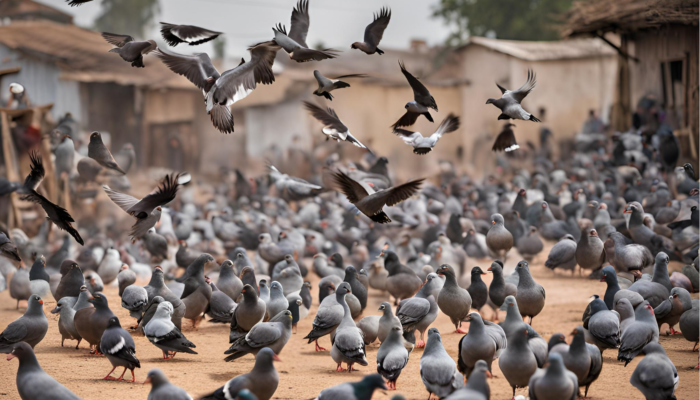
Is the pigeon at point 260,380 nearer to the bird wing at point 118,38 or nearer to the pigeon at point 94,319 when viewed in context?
the pigeon at point 94,319

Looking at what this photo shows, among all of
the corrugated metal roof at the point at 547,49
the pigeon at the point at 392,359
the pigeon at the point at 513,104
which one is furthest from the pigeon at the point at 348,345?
Answer: the corrugated metal roof at the point at 547,49

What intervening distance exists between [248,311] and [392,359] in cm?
206

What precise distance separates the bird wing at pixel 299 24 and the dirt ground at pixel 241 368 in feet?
11.1

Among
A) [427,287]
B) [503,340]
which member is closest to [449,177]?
[427,287]

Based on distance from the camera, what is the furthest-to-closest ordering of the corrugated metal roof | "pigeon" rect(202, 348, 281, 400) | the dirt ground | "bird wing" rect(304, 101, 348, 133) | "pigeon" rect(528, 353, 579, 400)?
1. the corrugated metal roof
2. "bird wing" rect(304, 101, 348, 133)
3. the dirt ground
4. "pigeon" rect(202, 348, 281, 400)
5. "pigeon" rect(528, 353, 579, 400)

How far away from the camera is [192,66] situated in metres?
7.68

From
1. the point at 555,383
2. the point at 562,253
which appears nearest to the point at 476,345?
the point at 555,383

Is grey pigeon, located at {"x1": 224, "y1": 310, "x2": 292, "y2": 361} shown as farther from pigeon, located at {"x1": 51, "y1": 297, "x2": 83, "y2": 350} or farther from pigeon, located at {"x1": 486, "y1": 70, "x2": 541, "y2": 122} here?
pigeon, located at {"x1": 486, "y1": 70, "x2": 541, "y2": 122}

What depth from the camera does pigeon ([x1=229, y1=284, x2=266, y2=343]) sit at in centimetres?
849

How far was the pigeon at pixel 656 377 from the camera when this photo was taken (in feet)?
20.9

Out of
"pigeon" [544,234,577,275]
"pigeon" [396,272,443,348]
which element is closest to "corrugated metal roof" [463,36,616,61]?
"pigeon" [544,234,577,275]

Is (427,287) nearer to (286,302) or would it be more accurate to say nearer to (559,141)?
(286,302)

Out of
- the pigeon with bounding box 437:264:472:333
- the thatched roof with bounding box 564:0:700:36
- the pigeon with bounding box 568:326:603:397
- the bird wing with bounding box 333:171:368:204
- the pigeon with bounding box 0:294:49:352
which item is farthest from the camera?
the thatched roof with bounding box 564:0:700:36

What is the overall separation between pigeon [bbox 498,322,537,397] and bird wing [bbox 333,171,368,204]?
1.80 metres
